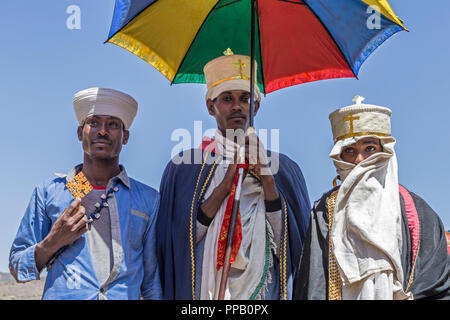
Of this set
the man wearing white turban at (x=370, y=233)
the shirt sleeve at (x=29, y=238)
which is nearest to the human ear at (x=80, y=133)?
the shirt sleeve at (x=29, y=238)

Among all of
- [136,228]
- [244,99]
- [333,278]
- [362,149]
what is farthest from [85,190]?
[362,149]

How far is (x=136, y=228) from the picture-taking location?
4594 millimetres

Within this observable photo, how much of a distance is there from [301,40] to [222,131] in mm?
1209

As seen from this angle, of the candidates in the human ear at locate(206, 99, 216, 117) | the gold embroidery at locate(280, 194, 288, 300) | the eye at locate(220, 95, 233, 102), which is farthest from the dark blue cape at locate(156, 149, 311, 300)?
the eye at locate(220, 95, 233, 102)

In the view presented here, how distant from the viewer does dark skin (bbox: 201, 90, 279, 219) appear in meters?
4.56

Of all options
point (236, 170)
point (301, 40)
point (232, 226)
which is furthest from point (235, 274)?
point (301, 40)

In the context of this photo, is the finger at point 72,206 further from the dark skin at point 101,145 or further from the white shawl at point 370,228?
the white shawl at point 370,228

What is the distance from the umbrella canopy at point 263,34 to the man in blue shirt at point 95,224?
0.66m

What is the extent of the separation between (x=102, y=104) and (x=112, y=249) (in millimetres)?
1298

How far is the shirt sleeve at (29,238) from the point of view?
4.20 metres

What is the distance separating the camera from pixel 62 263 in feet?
14.2

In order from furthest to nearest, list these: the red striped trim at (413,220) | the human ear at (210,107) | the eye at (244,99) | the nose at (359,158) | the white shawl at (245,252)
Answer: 1. the human ear at (210,107)
2. the eye at (244,99)
3. the nose at (359,158)
4. the white shawl at (245,252)
5. the red striped trim at (413,220)

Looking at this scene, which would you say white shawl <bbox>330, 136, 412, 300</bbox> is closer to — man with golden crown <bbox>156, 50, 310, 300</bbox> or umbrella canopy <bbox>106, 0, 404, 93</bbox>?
man with golden crown <bbox>156, 50, 310, 300</bbox>
